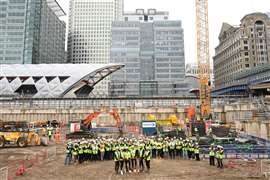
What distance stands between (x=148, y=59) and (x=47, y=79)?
2569 inches

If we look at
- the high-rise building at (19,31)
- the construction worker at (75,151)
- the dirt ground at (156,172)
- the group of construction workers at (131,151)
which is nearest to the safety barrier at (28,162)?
the dirt ground at (156,172)

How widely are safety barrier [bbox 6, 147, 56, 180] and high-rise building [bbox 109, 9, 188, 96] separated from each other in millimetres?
108013

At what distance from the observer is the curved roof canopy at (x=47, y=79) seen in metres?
89.9

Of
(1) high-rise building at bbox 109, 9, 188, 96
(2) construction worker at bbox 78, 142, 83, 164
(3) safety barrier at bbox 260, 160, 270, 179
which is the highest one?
(1) high-rise building at bbox 109, 9, 188, 96

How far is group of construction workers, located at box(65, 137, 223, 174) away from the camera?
19.7m

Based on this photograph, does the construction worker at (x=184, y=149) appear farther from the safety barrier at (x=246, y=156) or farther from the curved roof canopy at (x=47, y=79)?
the curved roof canopy at (x=47, y=79)

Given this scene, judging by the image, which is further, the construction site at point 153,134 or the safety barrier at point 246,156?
the safety barrier at point 246,156

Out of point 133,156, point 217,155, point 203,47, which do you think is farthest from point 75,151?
point 203,47

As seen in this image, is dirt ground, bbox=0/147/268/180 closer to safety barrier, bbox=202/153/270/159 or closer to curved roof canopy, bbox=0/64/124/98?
safety barrier, bbox=202/153/270/159

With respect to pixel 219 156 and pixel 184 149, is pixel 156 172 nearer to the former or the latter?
pixel 219 156

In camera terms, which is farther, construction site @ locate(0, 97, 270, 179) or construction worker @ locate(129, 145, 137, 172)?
construction worker @ locate(129, 145, 137, 172)

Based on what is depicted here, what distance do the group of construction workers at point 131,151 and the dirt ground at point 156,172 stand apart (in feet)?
2.71

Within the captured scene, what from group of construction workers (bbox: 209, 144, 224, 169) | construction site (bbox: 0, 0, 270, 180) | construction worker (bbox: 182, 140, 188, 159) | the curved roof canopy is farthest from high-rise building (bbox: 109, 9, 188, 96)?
group of construction workers (bbox: 209, 144, 224, 169)

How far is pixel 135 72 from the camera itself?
143125mm
